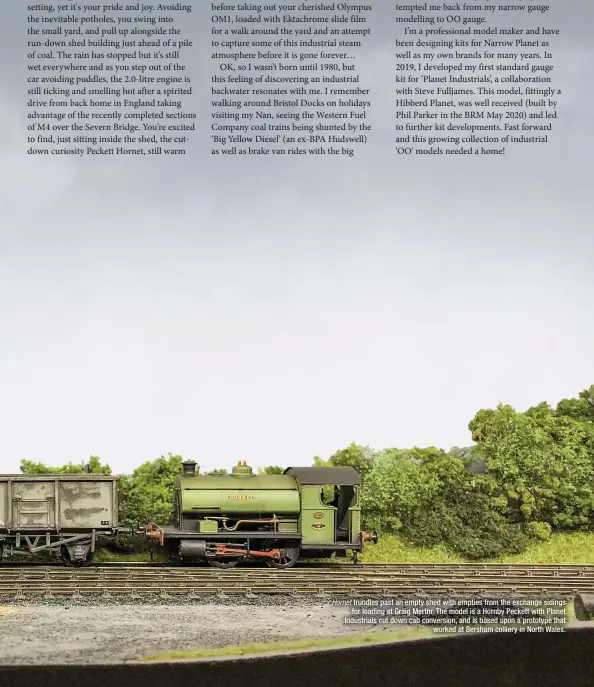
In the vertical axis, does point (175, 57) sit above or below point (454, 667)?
above

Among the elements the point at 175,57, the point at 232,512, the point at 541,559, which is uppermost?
the point at 175,57

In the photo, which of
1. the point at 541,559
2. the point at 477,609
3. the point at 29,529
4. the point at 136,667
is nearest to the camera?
the point at 136,667

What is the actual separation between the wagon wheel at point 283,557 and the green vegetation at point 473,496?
3.02m

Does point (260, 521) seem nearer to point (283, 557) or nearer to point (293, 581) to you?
point (283, 557)

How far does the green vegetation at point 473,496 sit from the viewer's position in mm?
27578

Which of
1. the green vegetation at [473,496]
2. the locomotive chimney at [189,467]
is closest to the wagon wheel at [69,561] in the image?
the green vegetation at [473,496]

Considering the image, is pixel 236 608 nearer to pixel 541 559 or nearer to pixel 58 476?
pixel 58 476

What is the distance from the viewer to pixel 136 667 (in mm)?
15016

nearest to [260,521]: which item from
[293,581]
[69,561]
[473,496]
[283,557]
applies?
[283,557]

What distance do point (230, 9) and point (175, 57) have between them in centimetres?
210

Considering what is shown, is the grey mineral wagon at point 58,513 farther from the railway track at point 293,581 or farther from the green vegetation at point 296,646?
the green vegetation at point 296,646

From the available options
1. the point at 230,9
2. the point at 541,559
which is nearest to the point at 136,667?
the point at 541,559

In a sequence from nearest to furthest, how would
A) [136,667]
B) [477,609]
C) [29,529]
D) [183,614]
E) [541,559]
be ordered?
[136,667]
[477,609]
[183,614]
[29,529]
[541,559]

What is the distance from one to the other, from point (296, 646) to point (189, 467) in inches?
413
